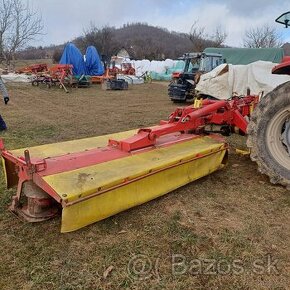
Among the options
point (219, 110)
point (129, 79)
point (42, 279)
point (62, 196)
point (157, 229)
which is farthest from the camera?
point (129, 79)

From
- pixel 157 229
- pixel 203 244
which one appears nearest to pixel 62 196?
pixel 157 229

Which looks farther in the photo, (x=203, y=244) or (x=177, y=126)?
(x=177, y=126)

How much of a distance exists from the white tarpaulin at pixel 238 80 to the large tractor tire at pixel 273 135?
7.19m

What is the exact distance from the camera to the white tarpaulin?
1055 cm

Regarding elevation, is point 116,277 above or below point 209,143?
below

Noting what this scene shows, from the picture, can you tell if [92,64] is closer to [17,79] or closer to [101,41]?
[17,79]

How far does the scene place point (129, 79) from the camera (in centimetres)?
2181

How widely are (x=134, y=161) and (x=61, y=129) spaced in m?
3.99

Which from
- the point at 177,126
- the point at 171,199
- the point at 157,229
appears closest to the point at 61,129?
the point at 177,126

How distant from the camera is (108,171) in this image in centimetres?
284

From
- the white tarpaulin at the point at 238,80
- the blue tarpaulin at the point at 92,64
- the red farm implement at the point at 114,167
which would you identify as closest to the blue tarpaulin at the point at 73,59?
the blue tarpaulin at the point at 92,64

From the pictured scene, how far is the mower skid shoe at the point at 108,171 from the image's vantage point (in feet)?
8.29

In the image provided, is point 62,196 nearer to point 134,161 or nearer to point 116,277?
point 116,277

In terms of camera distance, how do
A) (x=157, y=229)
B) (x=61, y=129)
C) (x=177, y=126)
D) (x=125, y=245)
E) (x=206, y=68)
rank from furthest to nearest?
(x=206, y=68), (x=61, y=129), (x=177, y=126), (x=157, y=229), (x=125, y=245)
